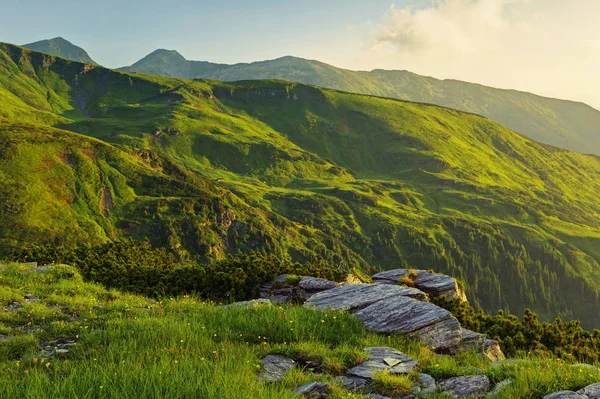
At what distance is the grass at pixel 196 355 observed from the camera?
6203 millimetres

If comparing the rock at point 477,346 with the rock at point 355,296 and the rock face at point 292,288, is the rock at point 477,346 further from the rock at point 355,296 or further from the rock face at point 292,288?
the rock face at point 292,288

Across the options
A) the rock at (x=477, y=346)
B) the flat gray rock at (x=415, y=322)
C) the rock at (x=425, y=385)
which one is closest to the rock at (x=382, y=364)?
the rock at (x=425, y=385)

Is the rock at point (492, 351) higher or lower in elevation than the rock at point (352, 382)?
lower

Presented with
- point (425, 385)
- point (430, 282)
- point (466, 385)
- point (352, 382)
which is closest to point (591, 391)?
point (466, 385)

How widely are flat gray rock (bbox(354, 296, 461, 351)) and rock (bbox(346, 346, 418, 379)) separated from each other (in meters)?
A: 2.32

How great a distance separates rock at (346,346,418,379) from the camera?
8852mm

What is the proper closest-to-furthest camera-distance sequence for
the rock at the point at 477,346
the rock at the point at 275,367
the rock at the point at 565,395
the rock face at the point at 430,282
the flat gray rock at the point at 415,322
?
the rock at the point at 565,395
the rock at the point at 275,367
the flat gray rock at the point at 415,322
the rock at the point at 477,346
the rock face at the point at 430,282

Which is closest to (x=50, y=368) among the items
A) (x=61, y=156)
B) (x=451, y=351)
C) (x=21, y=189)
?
(x=451, y=351)

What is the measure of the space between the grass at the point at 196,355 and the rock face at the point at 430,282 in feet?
37.8

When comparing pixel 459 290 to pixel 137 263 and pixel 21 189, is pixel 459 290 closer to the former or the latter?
pixel 137 263

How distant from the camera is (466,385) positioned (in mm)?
8617

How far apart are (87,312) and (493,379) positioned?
11376mm

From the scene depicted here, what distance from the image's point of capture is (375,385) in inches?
327

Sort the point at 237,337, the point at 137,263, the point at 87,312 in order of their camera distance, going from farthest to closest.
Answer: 1. the point at 137,263
2. the point at 87,312
3. the point at 237,337
